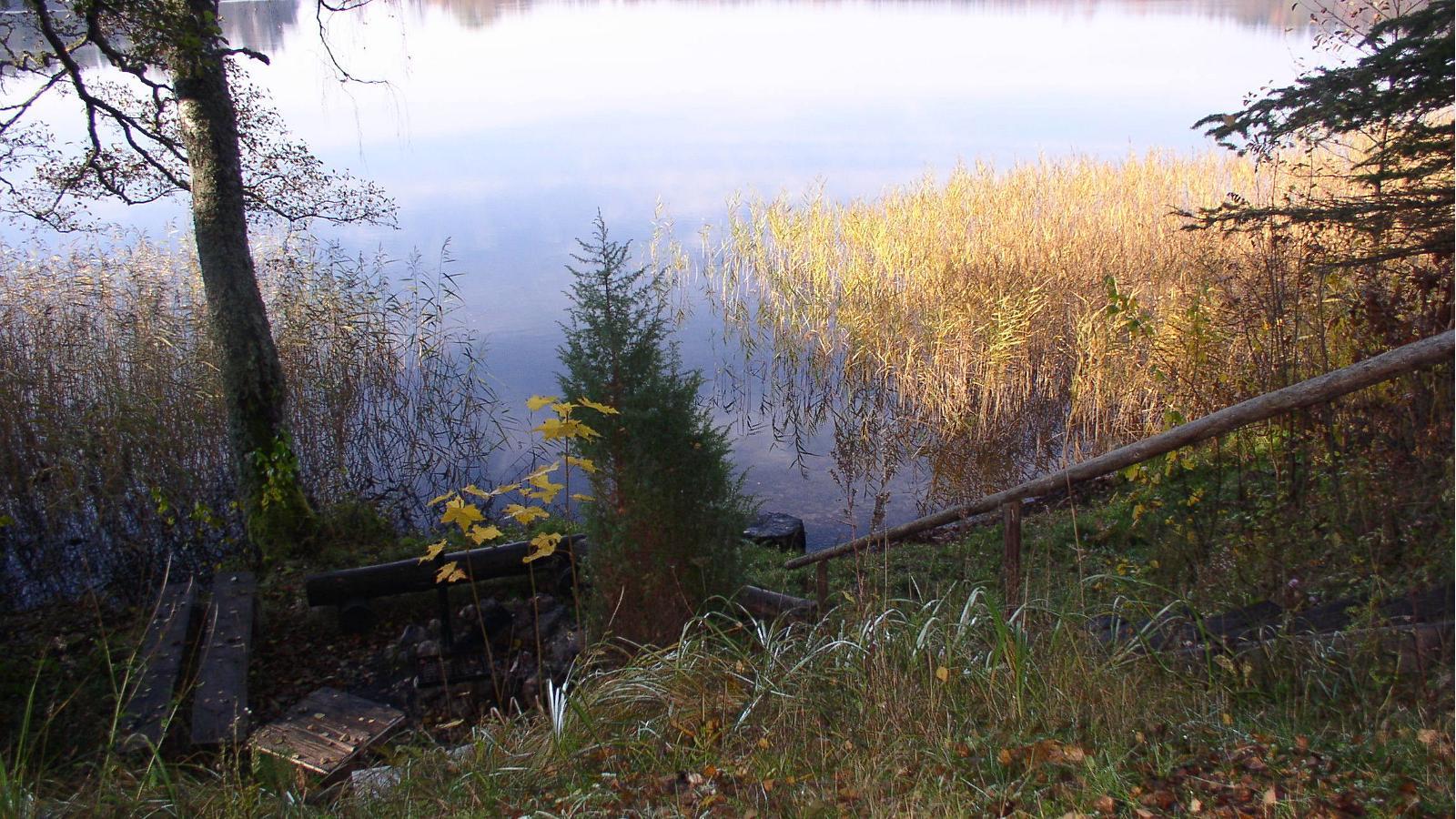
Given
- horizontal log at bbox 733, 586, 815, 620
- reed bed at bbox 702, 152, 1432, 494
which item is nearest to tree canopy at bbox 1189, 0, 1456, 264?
reed bed at bbox 702, 152, 1432, 494

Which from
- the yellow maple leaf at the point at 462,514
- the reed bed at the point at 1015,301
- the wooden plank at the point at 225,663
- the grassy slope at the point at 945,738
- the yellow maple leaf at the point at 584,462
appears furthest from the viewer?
the reed bed at the point at 1015,301

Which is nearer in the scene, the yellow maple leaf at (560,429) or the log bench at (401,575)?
the yellow maple leaf at (560,429)

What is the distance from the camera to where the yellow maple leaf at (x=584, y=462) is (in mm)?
4035

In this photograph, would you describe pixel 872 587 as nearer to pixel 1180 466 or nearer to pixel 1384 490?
pixel 1384 490

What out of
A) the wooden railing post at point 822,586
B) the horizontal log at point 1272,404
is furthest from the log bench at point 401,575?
the horizontal log at point 1272,404

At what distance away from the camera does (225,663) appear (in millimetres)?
4844

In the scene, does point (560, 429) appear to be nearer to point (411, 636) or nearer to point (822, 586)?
point (822, 586)

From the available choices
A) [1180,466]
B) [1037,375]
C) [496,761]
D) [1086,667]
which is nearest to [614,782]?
[496,761]

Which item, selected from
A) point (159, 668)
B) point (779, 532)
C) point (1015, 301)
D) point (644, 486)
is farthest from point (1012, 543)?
point (1015, 301)

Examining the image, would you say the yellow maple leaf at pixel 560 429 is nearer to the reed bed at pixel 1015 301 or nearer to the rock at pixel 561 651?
the rock at pixel 561 651

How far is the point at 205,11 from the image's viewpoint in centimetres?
602

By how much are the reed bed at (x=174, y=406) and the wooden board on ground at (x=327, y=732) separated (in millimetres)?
2502

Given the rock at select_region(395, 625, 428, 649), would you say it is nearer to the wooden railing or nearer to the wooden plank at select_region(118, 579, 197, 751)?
the wooden plank at select_region(118, 579, 197, 751)

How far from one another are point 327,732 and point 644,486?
5.15ft
